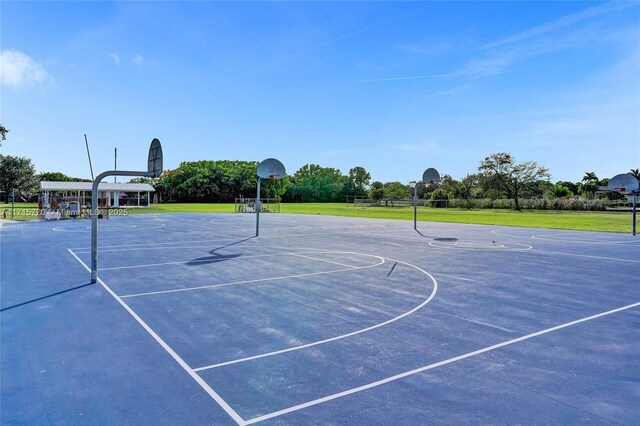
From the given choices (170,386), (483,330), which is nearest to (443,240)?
(483,330)

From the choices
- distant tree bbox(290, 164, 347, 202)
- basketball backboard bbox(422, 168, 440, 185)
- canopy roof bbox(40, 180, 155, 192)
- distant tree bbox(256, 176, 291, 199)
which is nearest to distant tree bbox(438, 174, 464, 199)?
distant tree bbox(290, 164, 347, 202)

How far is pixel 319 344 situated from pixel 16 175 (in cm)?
7042

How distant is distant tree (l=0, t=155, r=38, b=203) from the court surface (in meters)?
60.7

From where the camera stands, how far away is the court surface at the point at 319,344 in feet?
11.8

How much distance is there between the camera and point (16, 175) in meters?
59.3

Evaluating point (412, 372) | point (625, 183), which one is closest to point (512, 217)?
point (625, 183)

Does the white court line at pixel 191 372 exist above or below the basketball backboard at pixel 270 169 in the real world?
below

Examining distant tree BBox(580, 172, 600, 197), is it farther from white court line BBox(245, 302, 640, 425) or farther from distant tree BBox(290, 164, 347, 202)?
white court line BBox(245, 302, 640, 425)

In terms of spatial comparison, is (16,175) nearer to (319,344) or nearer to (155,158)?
(155,158)

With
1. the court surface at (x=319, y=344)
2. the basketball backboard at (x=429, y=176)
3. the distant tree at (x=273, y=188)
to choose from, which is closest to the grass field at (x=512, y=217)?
the basketball backboard at (x=429, y=176)

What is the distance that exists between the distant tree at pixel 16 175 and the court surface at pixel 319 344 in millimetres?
60746

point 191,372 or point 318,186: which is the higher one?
point 318,186

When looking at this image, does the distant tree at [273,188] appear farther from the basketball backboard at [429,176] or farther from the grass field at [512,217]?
the basketball backboard at [429,176]

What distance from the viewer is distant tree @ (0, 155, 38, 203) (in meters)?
58.2
